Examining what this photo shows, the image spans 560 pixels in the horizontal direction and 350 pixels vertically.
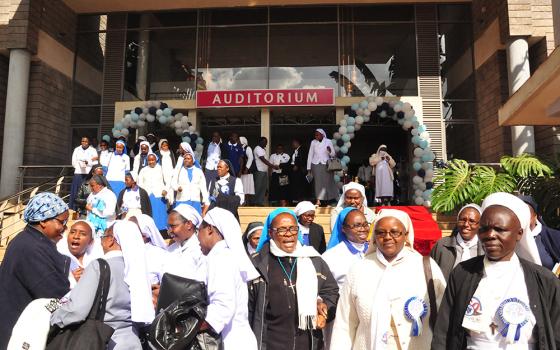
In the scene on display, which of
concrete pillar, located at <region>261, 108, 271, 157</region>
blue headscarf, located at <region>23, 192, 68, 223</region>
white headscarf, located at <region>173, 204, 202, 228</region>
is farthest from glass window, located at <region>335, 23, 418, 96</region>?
blue headscarf, located at <region>23, 192, 68, 223</region>

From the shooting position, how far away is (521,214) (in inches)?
97.7

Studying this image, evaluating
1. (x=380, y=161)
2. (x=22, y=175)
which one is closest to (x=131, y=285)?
(x=380, y=161)

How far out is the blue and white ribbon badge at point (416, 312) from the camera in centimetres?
268

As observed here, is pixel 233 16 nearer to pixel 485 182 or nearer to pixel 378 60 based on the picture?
pixel 378 60

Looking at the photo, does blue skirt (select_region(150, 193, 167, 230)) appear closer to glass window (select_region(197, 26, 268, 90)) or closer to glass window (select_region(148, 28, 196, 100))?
glass window (select_region(148, 28, 196, 100))

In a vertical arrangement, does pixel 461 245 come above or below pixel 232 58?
below

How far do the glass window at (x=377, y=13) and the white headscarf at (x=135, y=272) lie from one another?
13.2 meters

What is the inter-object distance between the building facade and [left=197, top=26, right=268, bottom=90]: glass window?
0.03 metres

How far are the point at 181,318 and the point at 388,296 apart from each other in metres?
1.26

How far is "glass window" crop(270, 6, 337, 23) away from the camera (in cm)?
1500

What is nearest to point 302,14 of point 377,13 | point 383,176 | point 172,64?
point 377,13

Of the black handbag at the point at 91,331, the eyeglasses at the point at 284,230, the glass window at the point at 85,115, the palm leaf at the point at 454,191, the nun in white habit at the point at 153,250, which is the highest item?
the glass window at the point at 85,115

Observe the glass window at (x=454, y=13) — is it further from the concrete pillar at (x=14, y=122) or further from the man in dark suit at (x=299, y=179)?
the concrete pillar at (x=14, y=122)

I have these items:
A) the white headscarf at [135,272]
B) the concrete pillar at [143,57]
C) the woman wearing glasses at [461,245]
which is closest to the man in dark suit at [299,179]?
the concrete pillar at [143,57]
